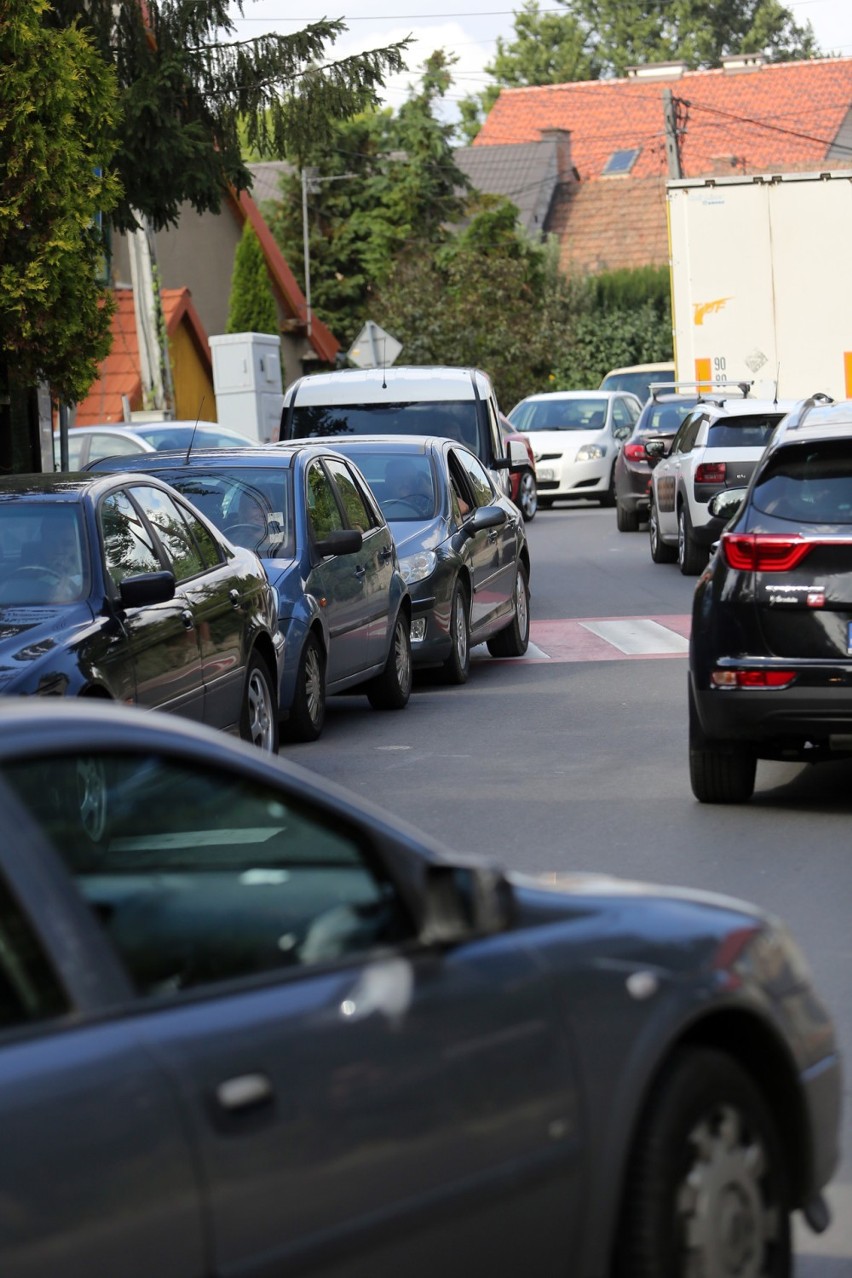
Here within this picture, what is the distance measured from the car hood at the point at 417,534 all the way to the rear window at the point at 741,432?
734 cm

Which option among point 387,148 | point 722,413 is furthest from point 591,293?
point 722,413

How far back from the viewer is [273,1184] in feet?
10.0

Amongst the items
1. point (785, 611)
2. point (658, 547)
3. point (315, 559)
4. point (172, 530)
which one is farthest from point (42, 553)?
point (658, 547)

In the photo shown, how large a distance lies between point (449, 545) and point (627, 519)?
14752 millimetres

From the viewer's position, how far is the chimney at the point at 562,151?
244 feet

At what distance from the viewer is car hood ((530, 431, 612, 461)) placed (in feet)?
116

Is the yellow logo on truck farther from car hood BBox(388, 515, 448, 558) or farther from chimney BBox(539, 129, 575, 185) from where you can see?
chimney BBox(539, 129, 575, 185)

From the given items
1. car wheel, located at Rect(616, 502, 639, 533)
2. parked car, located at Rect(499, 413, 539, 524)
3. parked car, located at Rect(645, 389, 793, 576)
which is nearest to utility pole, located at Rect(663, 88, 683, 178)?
parked car, located at Rect(499, 413, 539, 524)

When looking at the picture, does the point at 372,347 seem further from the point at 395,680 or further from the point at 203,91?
the point at 395,680

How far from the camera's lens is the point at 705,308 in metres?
27.5

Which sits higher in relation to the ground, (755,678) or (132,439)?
(132,439)

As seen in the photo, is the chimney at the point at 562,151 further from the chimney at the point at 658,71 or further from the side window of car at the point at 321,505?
the side window of car at the point at 321,505

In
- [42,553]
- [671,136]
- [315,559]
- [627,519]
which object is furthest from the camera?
[671,136]

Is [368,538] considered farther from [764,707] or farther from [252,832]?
[252,832]
